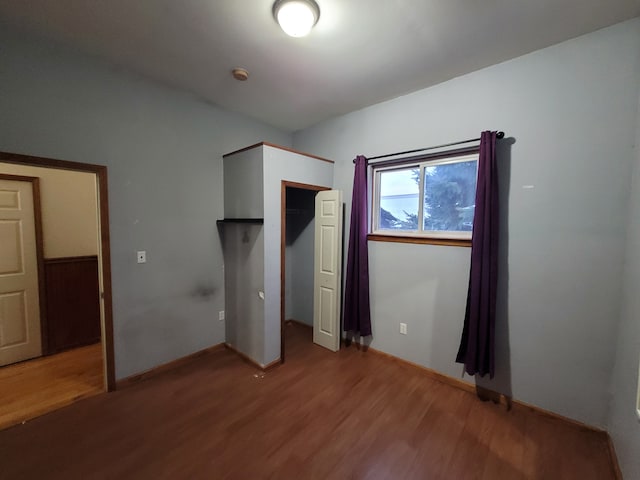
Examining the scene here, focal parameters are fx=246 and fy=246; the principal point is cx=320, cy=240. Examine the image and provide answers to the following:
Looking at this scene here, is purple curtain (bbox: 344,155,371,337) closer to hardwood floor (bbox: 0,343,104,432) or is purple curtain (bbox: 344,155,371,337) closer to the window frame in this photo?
the window frame

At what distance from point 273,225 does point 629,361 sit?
264cm

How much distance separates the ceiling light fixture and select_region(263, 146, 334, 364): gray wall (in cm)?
99

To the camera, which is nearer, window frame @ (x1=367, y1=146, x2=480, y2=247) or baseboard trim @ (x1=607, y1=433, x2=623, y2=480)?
baseboard trim @ (x1=607, y1=433, x2=623, y2=480)

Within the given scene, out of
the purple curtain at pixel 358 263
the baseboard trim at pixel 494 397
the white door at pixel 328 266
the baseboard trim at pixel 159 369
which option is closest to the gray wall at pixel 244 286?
the baseboard trim at pixel 159 369

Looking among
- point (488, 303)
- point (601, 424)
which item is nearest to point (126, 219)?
point (488, 303)

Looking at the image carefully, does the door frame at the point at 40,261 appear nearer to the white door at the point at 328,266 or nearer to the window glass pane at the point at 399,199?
the white door at the point at 328,266

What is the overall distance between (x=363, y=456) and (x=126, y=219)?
2.61 meters

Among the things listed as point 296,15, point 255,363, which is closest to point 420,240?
point 296,15

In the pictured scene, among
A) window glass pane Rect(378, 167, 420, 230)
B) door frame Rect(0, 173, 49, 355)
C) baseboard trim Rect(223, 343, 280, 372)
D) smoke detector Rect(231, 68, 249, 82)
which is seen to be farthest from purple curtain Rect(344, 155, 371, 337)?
door frame Rect(0, 173, 49, 355)

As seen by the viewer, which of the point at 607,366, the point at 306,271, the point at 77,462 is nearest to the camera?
the point at 77,462

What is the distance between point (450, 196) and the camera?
2.34 metres

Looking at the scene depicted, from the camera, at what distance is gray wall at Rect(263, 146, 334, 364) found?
7.85 feet

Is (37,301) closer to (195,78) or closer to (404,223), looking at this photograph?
(195,78)

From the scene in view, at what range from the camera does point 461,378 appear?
2.24 metres
